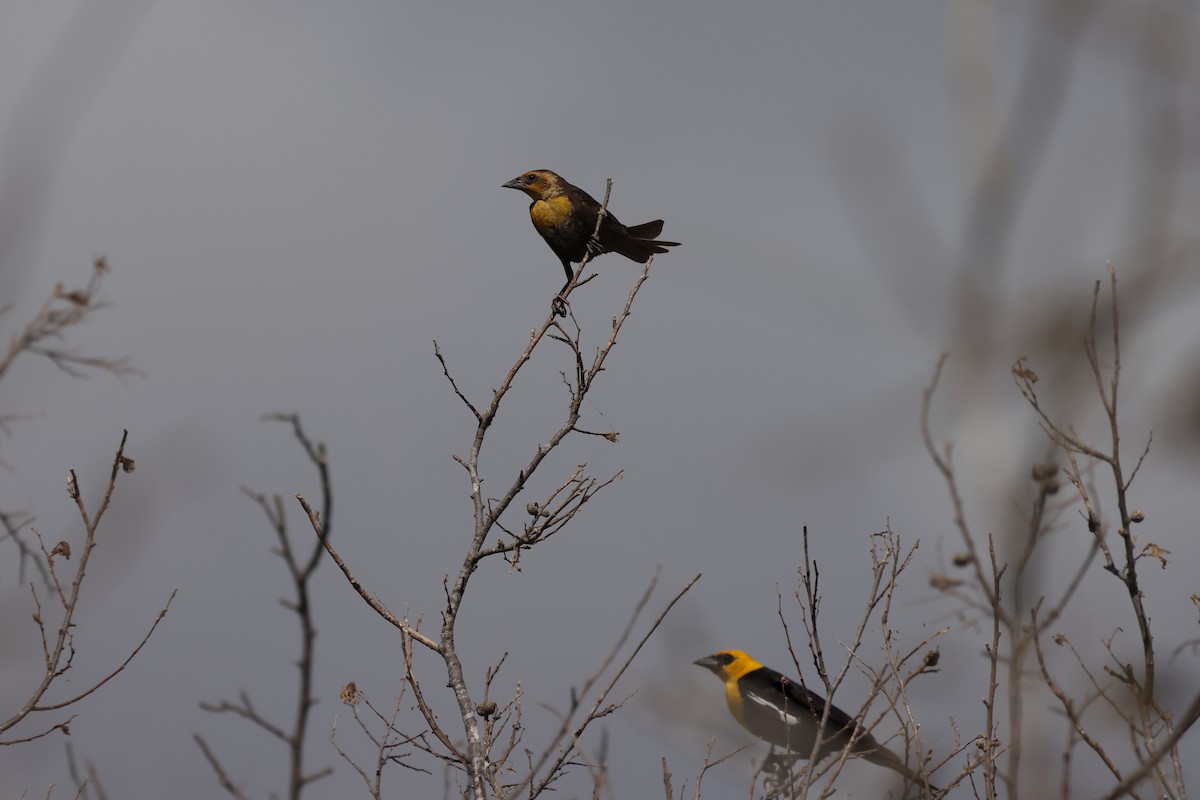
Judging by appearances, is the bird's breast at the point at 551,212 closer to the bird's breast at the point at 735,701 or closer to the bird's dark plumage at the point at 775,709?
the bird's dark plumage at the point at 775,709

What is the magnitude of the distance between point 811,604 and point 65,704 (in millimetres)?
2929

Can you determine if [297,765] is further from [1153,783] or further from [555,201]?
[555,201]

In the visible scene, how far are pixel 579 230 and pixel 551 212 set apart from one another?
0.28 meters

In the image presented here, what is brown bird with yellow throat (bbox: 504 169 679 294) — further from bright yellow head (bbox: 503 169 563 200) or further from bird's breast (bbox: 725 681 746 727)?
bird's breast (bbox: 725 681 746 727)

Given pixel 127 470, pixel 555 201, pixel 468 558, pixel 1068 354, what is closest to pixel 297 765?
pixel 1068 354

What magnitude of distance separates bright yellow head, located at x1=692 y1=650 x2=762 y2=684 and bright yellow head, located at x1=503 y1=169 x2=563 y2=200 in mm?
3838

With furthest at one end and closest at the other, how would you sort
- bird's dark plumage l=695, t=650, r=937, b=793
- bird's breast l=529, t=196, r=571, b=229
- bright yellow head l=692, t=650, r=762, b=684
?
bright yellow head l=692, t=650, r=762, b=684
bird's breast l=529, t=196, r=571, b=229
bird's dark plumage l=695, t=650, r=937, b=793

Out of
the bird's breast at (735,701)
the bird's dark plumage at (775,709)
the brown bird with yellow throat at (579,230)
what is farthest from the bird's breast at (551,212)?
the bird's breast at (735,701)

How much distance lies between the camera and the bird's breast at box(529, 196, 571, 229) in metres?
7.89

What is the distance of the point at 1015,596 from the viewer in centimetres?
124

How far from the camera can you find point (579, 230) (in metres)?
7.83

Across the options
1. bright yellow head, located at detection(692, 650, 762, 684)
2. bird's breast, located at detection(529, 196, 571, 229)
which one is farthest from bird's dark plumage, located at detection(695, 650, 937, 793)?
bird's breast, located at detection(529, 196, 571, 229)

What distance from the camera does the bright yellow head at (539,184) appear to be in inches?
321

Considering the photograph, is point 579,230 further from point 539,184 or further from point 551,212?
point 539,184
